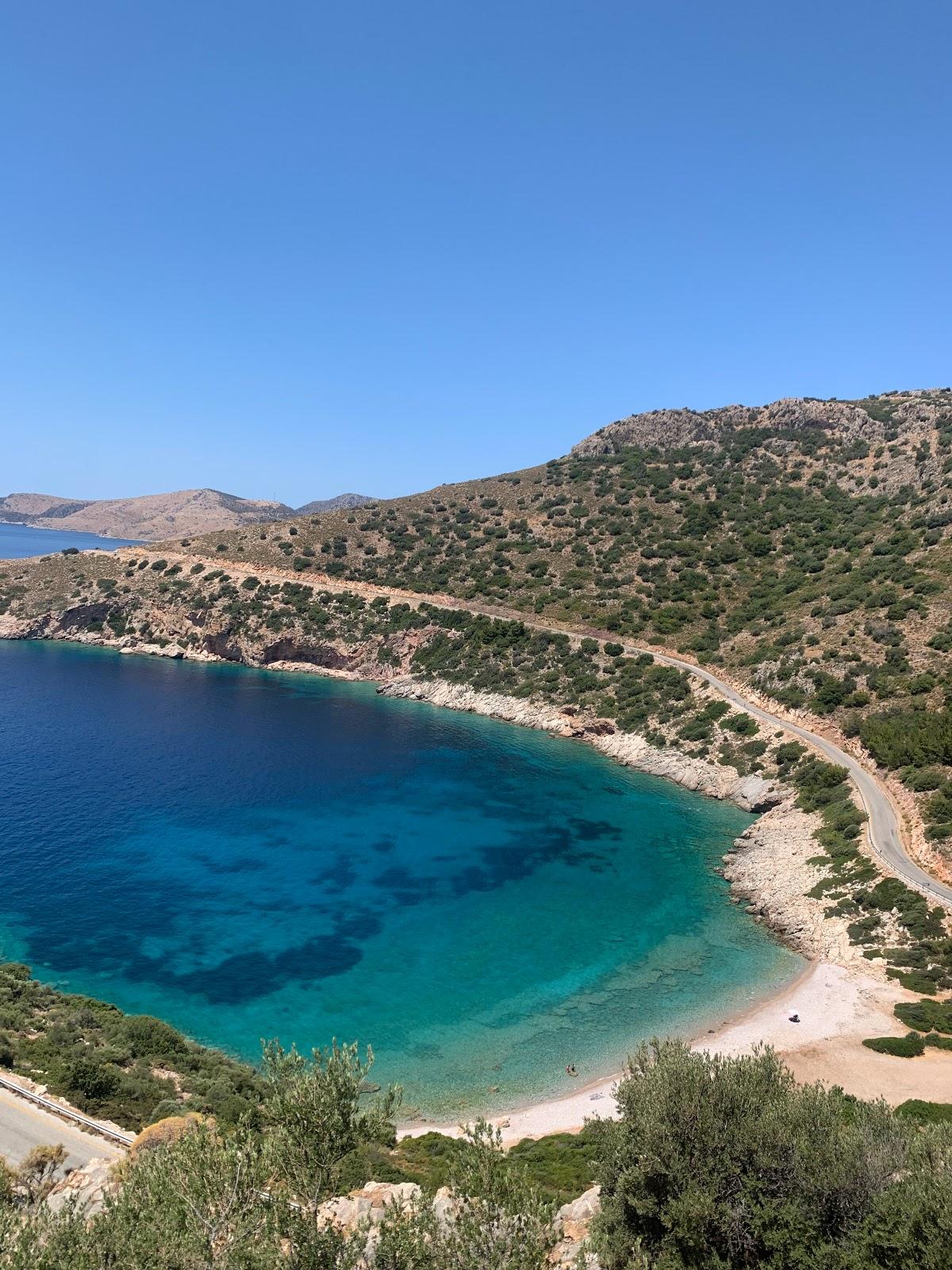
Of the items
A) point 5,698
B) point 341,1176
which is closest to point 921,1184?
point 341,1176

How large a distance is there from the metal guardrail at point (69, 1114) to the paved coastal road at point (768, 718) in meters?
34.6

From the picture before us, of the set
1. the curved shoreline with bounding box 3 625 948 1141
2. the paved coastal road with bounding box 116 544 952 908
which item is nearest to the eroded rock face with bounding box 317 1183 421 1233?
the curved shoreline with bounding box 3 625 948 1141

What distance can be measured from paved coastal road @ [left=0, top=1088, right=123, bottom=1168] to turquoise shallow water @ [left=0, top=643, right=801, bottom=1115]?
27.7 ft

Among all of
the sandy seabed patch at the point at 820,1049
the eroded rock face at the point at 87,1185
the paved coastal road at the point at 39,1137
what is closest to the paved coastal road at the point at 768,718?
the sandy seabed patch at the point at 820,1049

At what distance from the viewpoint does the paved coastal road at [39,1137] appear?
17.0m

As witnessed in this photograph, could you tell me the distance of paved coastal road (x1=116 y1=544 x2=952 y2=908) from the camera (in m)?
36.0

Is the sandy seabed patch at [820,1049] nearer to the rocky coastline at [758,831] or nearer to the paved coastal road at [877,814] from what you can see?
the rocky coastline at [758,831]

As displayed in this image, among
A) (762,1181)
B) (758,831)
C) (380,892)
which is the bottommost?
(380,892)

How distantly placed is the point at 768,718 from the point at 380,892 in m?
36.2

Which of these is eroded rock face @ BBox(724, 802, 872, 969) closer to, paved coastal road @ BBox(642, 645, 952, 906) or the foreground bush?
paved coastal road @ BBox(642, 645, 952, 906)

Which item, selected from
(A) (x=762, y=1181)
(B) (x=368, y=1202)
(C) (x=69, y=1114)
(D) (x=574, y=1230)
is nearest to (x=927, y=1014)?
(A) (x=762, y=1181)

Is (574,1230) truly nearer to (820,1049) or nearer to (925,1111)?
(925,1111)

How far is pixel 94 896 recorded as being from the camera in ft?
116

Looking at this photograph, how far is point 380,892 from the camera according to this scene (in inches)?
1554
